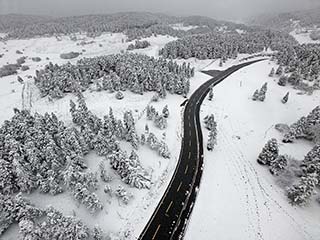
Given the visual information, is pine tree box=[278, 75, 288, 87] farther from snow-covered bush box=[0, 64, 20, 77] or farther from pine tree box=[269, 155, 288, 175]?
snow-covered bush box=[0, 64, 20, 77]

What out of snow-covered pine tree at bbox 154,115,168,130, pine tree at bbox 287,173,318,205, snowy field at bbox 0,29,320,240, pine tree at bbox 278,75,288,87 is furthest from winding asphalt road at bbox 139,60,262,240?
pine tree at bbox 278,75,288,87

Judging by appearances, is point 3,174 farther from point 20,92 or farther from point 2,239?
point 20,92

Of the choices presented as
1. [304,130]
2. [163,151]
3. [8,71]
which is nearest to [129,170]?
[163,151]

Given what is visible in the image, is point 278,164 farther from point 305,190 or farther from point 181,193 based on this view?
point 181,193

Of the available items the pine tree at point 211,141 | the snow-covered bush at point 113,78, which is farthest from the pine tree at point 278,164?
the snow-covered bush at point 113,78

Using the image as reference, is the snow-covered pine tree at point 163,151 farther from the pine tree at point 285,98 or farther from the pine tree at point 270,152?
the pine tree at point 285,98

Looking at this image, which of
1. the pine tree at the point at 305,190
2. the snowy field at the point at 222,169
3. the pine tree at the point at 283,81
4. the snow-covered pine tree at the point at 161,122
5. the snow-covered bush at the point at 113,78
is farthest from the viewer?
the pine tree at the point at 283,81
